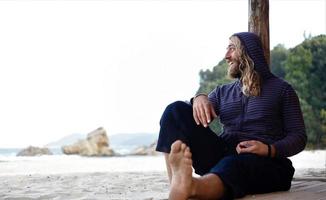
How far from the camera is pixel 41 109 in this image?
4288 cm

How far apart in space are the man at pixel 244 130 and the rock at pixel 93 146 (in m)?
22.4

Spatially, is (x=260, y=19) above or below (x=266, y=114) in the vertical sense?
above

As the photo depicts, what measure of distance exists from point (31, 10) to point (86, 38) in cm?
750

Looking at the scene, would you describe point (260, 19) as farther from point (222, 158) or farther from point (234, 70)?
point (222, 158)

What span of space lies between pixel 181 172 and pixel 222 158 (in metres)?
0.51

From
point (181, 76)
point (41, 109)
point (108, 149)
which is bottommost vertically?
point (108, 149)

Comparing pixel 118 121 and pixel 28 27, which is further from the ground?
pixel 28 27

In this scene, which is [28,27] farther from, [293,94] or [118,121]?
[293,94]

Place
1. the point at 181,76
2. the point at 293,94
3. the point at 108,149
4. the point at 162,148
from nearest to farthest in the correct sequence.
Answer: the point at 162,148 < the point at 293,94 < the point at 108,149 < the point at 181,76

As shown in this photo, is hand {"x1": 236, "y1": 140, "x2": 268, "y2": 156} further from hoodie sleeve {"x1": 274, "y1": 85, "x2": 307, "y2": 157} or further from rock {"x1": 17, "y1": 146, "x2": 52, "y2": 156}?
rock {"x1": 17, "y1": 146, "x2": 52, "y2": 156}

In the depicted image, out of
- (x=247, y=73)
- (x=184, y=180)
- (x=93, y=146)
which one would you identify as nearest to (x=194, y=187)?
(x=184, y=180)

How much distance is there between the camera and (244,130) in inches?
94.8

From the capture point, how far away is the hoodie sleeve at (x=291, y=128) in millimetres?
2250

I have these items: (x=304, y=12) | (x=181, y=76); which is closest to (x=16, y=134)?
(x=181, y=76)
